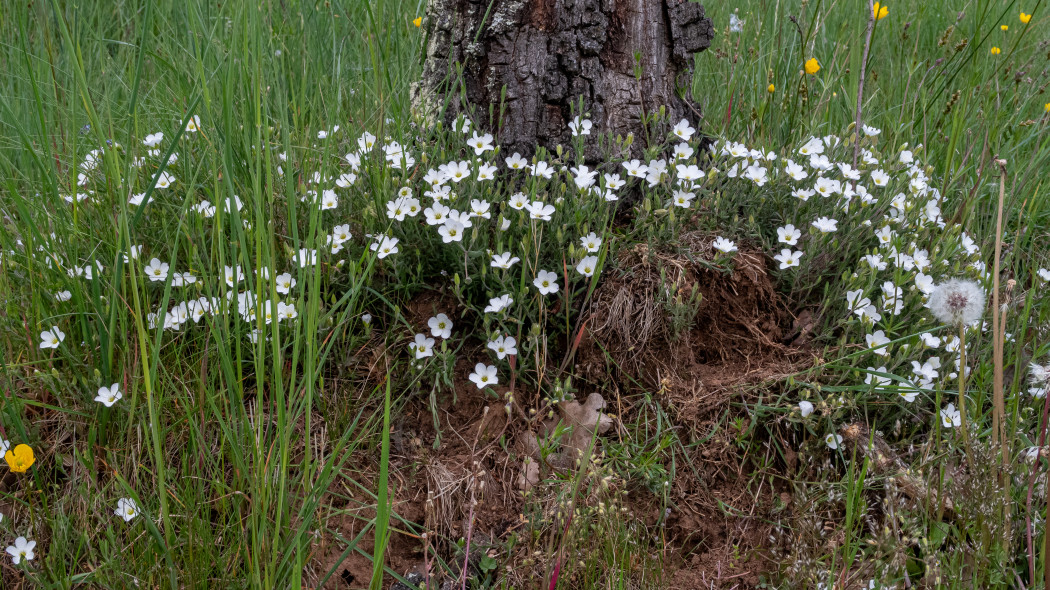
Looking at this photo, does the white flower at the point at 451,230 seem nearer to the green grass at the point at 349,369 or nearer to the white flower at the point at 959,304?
the green grass at the point at 349,369

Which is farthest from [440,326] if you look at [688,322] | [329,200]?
[688,322]

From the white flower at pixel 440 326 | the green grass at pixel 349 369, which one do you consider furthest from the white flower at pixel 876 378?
the white flower at pixel 440 326

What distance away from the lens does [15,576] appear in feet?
5.91

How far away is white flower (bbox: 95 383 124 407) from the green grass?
0.03 m

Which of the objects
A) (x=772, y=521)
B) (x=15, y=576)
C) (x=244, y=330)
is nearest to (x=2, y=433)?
(x=15, y=576)

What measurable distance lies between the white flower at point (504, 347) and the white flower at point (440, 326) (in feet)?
0.46

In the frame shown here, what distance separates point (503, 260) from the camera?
7.13 ft

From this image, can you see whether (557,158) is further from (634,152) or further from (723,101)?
(723,101)

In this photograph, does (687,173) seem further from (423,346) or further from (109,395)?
(109,395)

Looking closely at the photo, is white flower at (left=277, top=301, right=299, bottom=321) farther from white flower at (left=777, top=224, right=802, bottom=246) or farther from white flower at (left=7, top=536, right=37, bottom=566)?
white flower at (left=777, top=224, right=802, bottom=246)

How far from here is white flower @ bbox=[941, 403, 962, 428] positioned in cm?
213

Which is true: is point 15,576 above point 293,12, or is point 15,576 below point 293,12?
below

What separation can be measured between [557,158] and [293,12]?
6.62ft

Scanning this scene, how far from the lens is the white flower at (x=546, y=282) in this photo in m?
2.18
